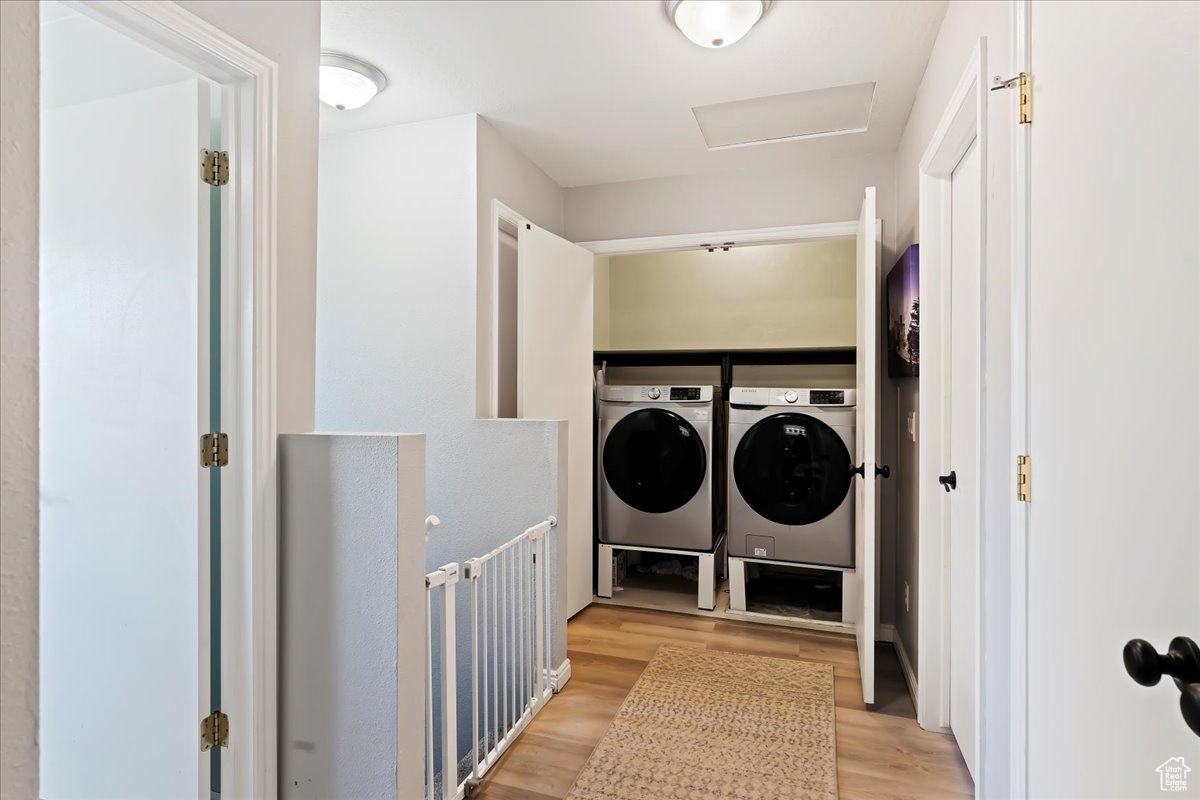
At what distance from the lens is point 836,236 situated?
10.0ft

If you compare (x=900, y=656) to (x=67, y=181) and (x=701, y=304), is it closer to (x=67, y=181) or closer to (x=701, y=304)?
(x=701, y=304)

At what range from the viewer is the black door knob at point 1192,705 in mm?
584

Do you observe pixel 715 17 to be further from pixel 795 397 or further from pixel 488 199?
pixel 795 397

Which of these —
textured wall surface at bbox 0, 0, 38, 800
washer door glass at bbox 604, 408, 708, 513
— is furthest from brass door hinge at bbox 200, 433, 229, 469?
washer door glass at bbox 604, 408, 708, 513

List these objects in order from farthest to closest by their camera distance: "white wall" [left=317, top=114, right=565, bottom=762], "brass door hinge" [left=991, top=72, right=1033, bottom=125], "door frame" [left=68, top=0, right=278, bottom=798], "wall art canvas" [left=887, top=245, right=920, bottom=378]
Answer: "white wall" [left=317, top=114, right=565, bottom=762]
"wall art canvas" [left=887, top=245, right=920, bottom=378]
"door frame" [left=68, top=0, right=278, bottom=798]
"brass door hinge" [left=991, top=72, right=1033, bottom=125]

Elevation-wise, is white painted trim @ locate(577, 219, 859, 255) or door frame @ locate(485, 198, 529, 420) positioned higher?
white painted trim @ locate(577, 219, 859, 255)

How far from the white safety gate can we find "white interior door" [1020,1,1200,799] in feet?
4.54

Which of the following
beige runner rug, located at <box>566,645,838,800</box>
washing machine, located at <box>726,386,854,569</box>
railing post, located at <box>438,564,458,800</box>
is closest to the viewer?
railing post, located at <box>438,564,458,800</box>

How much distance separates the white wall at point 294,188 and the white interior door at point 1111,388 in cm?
A: 169

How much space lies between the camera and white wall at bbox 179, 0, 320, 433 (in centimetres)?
153

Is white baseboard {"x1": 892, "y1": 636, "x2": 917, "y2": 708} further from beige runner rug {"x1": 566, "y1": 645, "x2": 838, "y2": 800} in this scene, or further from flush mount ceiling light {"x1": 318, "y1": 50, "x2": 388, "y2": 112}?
flush mount ceiling light {"x1": 318, "y1": 50, "x2": 388, "y2": 112}

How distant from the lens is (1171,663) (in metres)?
0.65

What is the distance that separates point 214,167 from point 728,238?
2.40 metres

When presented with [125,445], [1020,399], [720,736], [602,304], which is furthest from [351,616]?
[602,304]
